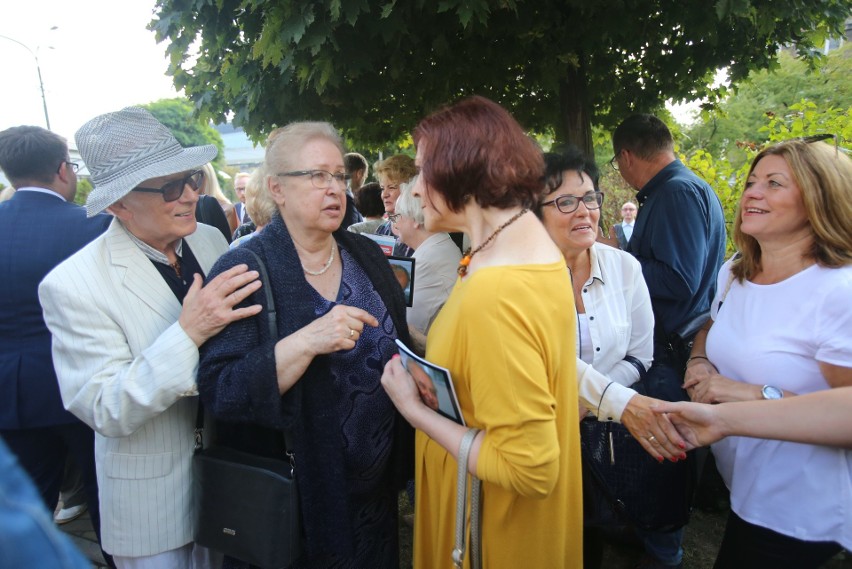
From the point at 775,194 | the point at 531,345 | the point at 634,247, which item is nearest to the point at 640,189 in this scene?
the point at 634,247

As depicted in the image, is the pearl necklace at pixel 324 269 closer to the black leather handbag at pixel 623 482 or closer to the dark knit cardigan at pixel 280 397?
the dark knit cardigan at pixel 280 397

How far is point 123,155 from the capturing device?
192cm

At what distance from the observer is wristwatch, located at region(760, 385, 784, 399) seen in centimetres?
177

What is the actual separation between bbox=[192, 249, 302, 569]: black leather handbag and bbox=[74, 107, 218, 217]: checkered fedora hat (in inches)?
20.0

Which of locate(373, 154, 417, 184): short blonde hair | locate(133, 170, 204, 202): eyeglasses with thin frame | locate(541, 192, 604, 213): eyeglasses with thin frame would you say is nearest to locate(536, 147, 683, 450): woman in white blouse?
locate(541, 192, 604, 213): eyeglasses with thin frame

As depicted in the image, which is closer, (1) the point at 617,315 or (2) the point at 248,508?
(2) the point at 248,508

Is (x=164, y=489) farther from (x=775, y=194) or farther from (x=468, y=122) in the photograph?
(x=775, y=194)

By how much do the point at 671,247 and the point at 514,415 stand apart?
2.14 m

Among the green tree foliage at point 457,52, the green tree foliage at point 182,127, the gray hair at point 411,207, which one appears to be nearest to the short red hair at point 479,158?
the green tree foliage at point 457,52

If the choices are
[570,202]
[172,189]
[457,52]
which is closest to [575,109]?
[457,52]

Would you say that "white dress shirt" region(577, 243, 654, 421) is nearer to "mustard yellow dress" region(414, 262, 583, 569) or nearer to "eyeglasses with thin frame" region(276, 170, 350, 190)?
"mustard yellow dress" region(414, 262, 583, 569)

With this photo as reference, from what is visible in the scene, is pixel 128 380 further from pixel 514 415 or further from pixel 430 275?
pixel 430 275

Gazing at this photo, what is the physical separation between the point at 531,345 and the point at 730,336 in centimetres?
113

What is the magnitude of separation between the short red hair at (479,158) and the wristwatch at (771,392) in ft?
3.50
